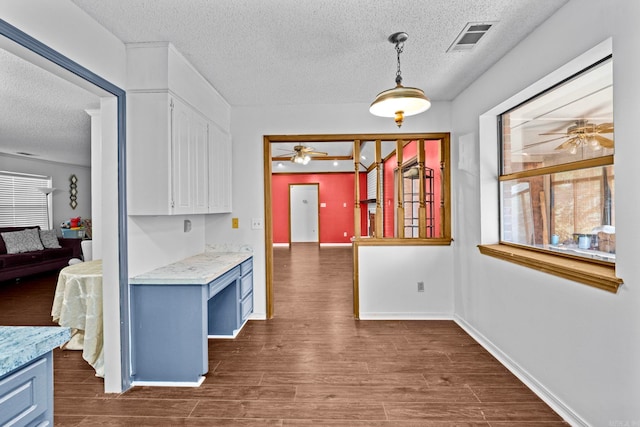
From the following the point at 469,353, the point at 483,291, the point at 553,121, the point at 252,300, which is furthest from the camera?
the point at 252,300

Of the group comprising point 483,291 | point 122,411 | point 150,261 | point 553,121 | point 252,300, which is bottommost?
point 122,411

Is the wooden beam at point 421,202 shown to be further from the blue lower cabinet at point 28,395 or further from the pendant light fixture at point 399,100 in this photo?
the blue lower cabinet at point 28,395

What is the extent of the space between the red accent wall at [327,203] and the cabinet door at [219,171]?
22.9 feet

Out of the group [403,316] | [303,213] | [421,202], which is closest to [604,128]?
[421,202]

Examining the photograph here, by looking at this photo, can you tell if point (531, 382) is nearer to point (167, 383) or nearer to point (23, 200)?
point (167, 383)

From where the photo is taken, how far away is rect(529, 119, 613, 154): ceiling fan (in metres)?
→ 1.78

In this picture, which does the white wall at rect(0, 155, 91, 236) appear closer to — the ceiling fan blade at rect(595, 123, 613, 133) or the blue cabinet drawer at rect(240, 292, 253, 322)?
the blue cabinet drawer at rect(240, 292, 253, 322)

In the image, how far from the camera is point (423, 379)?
232 centimetres

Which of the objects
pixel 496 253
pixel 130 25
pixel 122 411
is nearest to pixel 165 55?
pixel 130 25

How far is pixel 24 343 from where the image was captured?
1.01m

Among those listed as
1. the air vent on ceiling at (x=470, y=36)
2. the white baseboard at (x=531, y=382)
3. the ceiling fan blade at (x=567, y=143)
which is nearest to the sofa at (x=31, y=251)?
the white baseboard at (x=531, y=382)

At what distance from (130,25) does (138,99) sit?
0.46m

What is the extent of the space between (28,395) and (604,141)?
2.84m

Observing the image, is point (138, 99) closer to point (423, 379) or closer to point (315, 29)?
point (315, 29)
